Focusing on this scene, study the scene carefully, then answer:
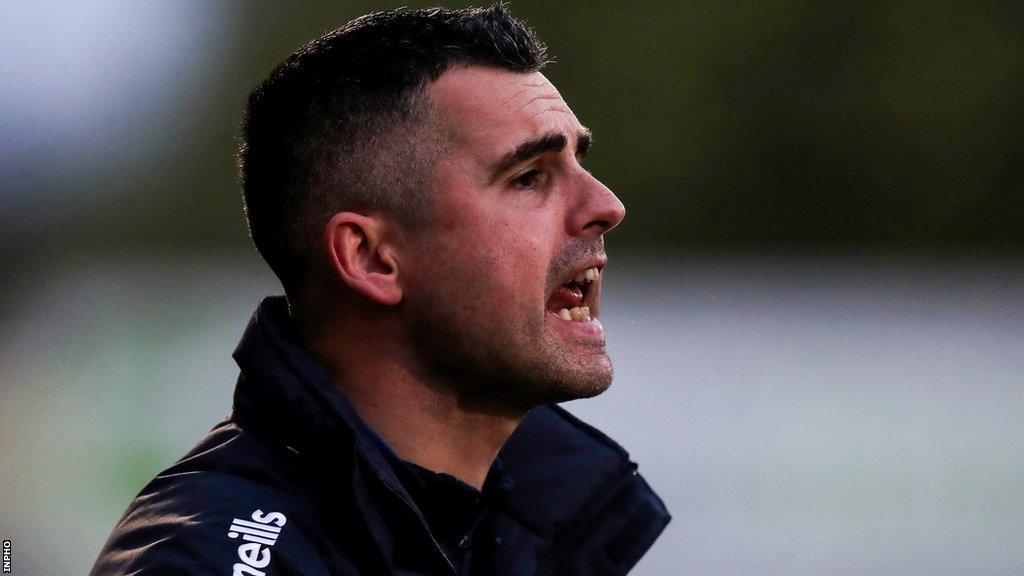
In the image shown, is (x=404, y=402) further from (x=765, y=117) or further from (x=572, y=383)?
(x=765, y=117)

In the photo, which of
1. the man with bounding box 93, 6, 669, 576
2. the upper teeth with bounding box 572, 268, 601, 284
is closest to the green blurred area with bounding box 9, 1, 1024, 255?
the man with bounding box 93, 6, 669, 576

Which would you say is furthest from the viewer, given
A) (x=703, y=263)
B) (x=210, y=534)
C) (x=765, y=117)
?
(x=765, y=117)

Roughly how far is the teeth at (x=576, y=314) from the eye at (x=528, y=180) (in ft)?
0.67

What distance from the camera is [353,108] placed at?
2.11 m

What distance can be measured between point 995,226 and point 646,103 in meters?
2.05

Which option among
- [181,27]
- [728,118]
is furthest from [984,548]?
[181,27]

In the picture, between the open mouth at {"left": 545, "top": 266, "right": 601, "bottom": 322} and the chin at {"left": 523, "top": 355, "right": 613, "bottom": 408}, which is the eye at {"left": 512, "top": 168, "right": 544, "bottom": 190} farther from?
the chin at {"left": 523, "top": 355, "right": 613, "bottom": 408}

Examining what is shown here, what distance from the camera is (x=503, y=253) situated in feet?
6.75

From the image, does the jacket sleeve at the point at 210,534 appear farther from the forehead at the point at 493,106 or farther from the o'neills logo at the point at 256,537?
the forehead at the point at 493,106

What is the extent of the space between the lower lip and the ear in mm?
251

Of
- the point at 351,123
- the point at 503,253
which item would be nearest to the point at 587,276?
the point at 503,253

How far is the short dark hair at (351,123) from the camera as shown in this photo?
2090mm

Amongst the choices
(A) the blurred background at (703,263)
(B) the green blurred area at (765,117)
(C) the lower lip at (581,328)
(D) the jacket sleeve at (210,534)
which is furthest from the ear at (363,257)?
(B) the green blurred area at (765,117)

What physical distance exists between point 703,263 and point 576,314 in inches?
190
